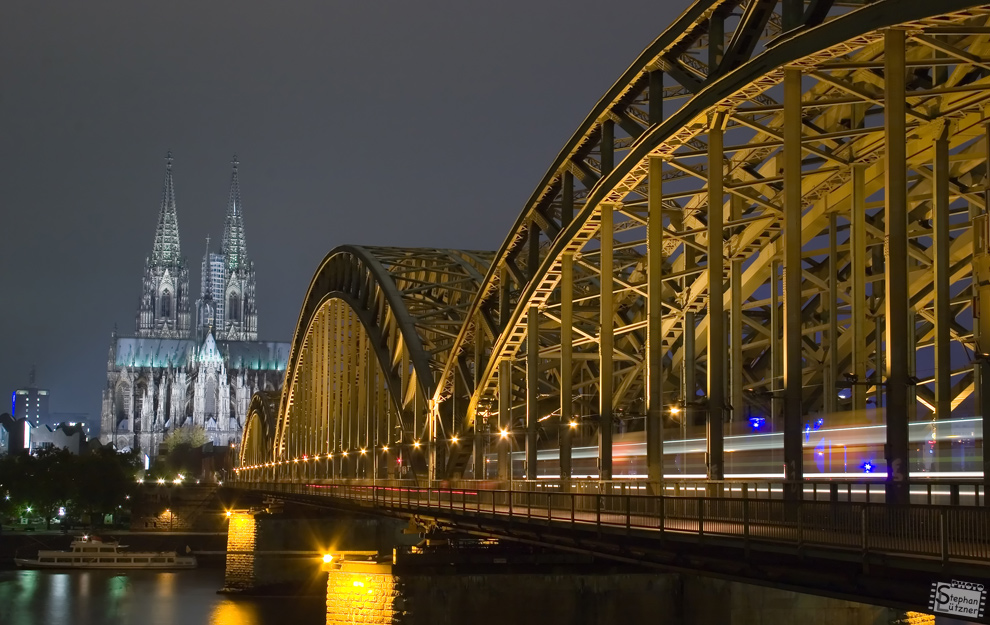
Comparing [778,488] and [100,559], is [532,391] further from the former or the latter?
[100,559]

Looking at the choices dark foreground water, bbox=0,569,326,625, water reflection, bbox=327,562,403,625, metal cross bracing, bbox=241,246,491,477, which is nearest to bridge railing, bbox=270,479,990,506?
water reflection, bbox=327,562,403,625

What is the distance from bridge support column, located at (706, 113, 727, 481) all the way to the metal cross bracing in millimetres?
30535

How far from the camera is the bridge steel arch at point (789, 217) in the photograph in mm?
25906

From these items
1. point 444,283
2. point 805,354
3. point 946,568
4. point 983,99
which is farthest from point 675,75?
point 444,283

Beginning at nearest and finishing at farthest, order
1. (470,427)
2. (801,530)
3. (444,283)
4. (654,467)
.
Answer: (801,530)
(654,467)
(470,427)
(444,283)

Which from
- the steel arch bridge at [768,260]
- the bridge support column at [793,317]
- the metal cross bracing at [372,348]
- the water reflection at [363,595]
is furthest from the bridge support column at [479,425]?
the bridge support column at [793,317]

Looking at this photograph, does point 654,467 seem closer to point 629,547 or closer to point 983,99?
point 629,547

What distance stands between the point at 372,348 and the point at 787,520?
188 ft

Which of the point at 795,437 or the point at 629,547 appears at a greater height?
the point at 795,437

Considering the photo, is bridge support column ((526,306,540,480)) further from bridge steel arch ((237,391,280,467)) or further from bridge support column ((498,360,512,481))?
bridge steel arch ((237,391,280,467))

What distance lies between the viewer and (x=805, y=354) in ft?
140

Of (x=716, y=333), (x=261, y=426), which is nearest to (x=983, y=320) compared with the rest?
(x=716, y=333)

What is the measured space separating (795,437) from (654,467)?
750 centimetres

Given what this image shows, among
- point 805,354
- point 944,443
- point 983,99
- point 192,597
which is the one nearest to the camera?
point 944,443
